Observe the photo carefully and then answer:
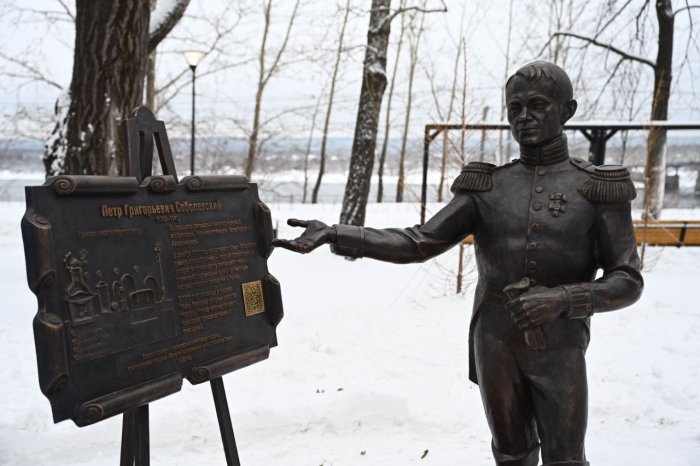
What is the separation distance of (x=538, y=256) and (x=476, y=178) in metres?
0.42

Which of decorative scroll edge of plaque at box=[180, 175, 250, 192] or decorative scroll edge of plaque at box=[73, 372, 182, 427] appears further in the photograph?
decorative scroll edge of plaque at box=[180, 175, 250, 192]

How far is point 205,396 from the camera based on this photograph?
4734 mm

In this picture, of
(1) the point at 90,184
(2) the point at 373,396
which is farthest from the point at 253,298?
(2) the point at 373,396

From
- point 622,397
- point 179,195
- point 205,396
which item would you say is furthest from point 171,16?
point 622,397

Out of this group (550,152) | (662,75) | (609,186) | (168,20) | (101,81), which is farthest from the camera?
(662,75)

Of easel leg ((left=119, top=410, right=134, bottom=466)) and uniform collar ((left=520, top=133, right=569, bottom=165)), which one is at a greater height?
uniform collar ((left=520, top=133, right=569, bottom=165))

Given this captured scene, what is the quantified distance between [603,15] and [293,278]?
33.1ft

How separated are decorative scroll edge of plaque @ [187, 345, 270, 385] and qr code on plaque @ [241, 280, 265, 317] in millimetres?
178

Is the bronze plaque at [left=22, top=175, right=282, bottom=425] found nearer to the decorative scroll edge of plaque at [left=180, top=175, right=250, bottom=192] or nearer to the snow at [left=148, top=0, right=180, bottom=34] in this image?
the decorative scroll edge of plaque at [left=180, top=175, right=250, bottom=192]

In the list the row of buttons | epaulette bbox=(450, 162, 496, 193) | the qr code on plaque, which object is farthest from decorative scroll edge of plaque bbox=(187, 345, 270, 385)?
the row of buttons

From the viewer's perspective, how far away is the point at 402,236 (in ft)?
8.00

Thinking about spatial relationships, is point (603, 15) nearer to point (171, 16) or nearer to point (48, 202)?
point (171, 16)

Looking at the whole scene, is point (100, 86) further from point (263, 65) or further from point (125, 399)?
point (263, 65)

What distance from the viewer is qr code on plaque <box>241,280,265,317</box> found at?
107 inches
